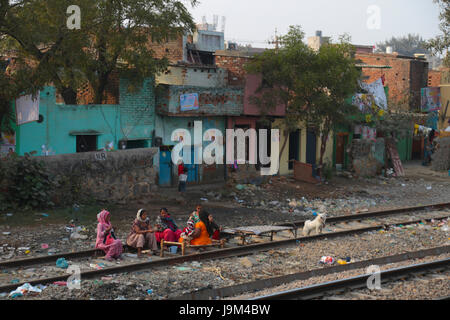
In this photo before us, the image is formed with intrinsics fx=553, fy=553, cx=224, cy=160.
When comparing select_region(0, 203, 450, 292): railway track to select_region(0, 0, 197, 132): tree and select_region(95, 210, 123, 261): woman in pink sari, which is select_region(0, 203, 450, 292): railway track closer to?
select_region(95, 210, 123, 261): woman in pink sari

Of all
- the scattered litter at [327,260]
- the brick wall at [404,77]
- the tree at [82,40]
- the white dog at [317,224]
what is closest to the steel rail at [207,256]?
the white dog at [317,224]

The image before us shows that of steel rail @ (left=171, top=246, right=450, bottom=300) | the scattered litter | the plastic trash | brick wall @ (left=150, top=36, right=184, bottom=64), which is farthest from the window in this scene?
steel rail @ (left=171, top=246, right=450, bottom=300)

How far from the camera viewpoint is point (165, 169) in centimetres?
2328

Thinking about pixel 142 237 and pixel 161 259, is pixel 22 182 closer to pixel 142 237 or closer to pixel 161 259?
pixel 142 237

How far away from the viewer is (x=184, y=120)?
78.2ft

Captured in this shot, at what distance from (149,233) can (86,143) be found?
935cm

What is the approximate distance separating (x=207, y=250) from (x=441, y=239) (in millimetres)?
6448

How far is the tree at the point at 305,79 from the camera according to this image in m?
23.5

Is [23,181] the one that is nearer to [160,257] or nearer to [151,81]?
[160,257]

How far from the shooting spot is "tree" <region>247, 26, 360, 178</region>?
23.5 metres

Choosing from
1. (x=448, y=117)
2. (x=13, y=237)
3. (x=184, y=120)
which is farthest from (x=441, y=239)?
(x=448, y=117)

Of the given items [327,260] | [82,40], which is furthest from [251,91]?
[327,260]

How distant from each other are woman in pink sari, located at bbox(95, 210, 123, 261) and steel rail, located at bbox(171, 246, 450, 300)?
10.4 feet

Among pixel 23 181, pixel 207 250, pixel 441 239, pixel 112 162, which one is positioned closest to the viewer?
pixel 207 250
